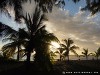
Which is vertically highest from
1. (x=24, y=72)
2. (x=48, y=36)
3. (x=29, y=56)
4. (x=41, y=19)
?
(x=41, y=19)

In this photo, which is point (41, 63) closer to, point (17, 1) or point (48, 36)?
point (48, 36)

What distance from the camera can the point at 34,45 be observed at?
19672 mm

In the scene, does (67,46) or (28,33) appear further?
(67,46)

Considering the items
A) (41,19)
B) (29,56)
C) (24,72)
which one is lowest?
(24,72)

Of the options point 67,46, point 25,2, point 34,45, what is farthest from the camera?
point 67,46

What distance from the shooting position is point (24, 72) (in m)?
20.0

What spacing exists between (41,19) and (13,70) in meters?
5.15

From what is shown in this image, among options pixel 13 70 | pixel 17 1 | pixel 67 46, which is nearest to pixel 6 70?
pixel 13 70

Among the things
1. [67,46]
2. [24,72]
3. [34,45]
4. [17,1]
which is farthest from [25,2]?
[67,46]

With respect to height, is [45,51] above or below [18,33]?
below

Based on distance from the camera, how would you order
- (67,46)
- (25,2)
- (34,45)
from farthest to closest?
(67,46)
(34,45)
(25,2)

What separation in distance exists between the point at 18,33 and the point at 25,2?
932 centimetres

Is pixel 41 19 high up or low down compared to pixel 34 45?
up

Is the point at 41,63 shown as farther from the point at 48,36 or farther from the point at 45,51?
the point at 48,36
